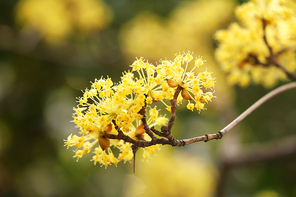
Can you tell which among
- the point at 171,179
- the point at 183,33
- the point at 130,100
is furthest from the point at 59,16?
the point at 130,100

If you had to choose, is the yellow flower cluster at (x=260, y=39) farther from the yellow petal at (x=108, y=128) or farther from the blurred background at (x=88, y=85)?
the blurred background at (x=88, y=85)

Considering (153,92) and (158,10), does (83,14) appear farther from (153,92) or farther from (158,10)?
(153,92)

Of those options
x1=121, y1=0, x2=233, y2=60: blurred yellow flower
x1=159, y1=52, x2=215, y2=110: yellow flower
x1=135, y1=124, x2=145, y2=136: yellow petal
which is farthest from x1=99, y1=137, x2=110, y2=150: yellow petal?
x1=121, y1=0, x2=233, y2=60: blurred yellow flower

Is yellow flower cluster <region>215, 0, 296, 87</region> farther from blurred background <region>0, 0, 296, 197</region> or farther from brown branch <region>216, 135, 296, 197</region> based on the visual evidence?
blurred background <region>0, 0, 296, 197</region>

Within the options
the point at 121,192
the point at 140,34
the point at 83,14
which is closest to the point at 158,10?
the point at 140,34

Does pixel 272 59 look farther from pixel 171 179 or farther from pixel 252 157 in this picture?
pixel 171 179
